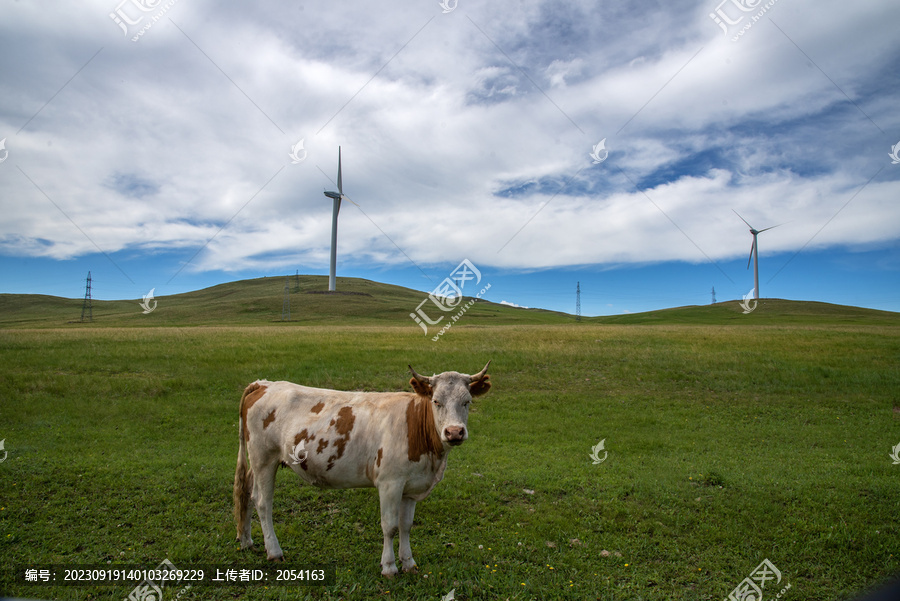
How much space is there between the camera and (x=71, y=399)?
16.2m

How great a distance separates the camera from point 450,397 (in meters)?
5.89

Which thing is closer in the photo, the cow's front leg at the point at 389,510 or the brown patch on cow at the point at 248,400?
the cow's front leg at the point at 389,510

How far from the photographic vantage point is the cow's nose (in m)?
5.50

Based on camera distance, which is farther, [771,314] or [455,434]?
[771,314]

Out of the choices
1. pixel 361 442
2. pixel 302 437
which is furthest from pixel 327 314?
pixel 361 442

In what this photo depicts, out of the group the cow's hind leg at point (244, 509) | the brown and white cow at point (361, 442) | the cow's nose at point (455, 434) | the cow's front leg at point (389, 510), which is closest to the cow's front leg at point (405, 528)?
the brown and white cow at point (361, 442)

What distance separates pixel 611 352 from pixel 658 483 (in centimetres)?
1608

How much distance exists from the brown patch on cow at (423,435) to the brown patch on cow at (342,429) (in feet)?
2.66

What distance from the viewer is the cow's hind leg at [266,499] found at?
657 centimetres

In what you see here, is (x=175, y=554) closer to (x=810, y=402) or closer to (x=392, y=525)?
(x=392, y=525)

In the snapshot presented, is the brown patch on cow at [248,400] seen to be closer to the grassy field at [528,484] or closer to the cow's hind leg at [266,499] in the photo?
the cow's hind leg at [266,499]

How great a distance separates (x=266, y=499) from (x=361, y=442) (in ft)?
5.42

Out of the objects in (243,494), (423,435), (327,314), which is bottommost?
(243,494)

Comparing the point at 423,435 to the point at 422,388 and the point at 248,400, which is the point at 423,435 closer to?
the point at 422,388
